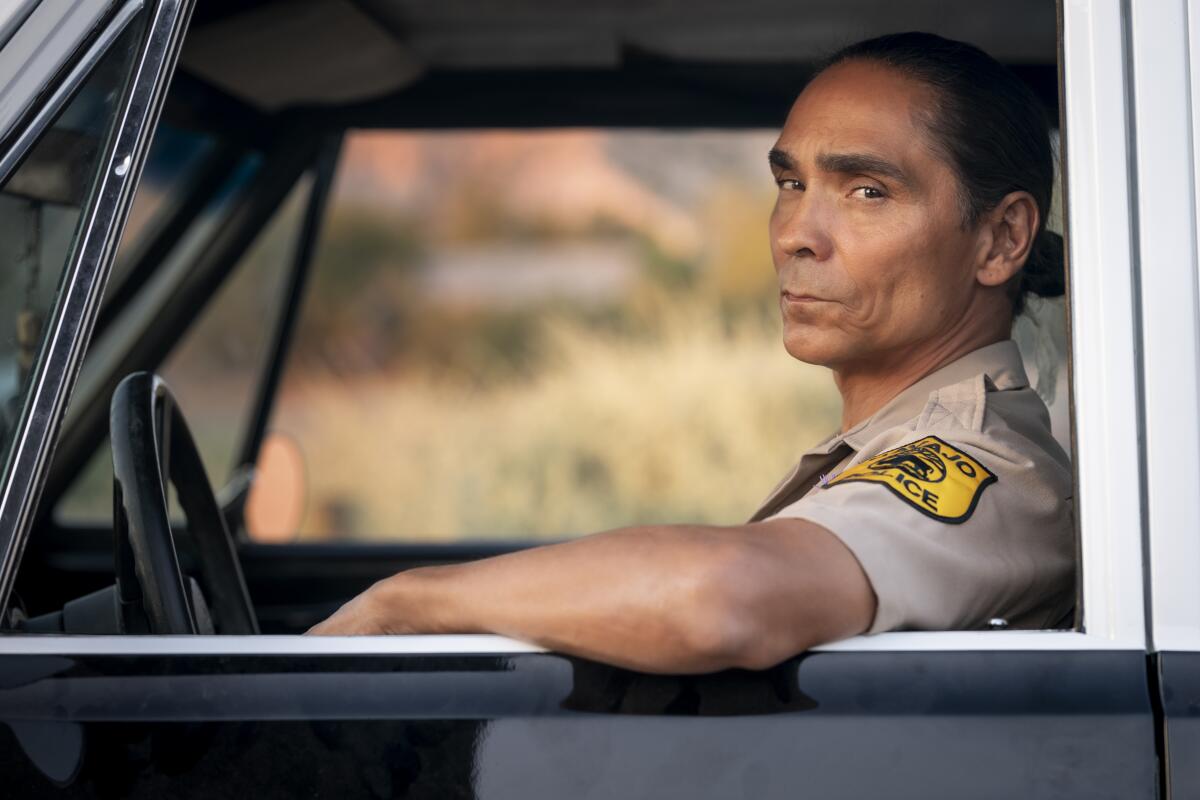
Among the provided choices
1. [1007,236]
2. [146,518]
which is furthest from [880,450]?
[146,518]

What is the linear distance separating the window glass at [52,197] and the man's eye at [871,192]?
0.84 m

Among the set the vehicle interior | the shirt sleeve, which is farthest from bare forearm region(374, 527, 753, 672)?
the vehicle interior

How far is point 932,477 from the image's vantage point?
1244 mm

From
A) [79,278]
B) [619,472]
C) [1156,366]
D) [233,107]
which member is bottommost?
[619,472]

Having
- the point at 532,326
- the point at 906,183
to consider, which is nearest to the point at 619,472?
the point at 532,326

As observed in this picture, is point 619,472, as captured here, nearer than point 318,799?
No

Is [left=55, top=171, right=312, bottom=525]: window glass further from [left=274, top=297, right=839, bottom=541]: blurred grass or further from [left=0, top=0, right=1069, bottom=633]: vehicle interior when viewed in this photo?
[left=274, top=297, right=839, bottom=541]: blurred grass

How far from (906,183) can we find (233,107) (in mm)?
1644

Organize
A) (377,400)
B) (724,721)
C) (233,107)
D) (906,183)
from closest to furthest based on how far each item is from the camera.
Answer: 1. (724,721)
2. (906,183)
3. (233,107)
4. (377,400)

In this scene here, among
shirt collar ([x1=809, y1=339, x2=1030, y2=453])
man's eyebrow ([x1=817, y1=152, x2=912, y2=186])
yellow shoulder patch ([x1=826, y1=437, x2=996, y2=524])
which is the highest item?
man's eyebrow ([x1=817, y1=152, x2=912, y2=186])

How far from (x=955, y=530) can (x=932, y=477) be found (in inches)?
2.2

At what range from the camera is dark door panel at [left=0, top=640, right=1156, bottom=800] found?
1.04 meters

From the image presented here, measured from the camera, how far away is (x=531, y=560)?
117cm

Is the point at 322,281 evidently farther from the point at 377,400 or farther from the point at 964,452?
the point at 964,452
